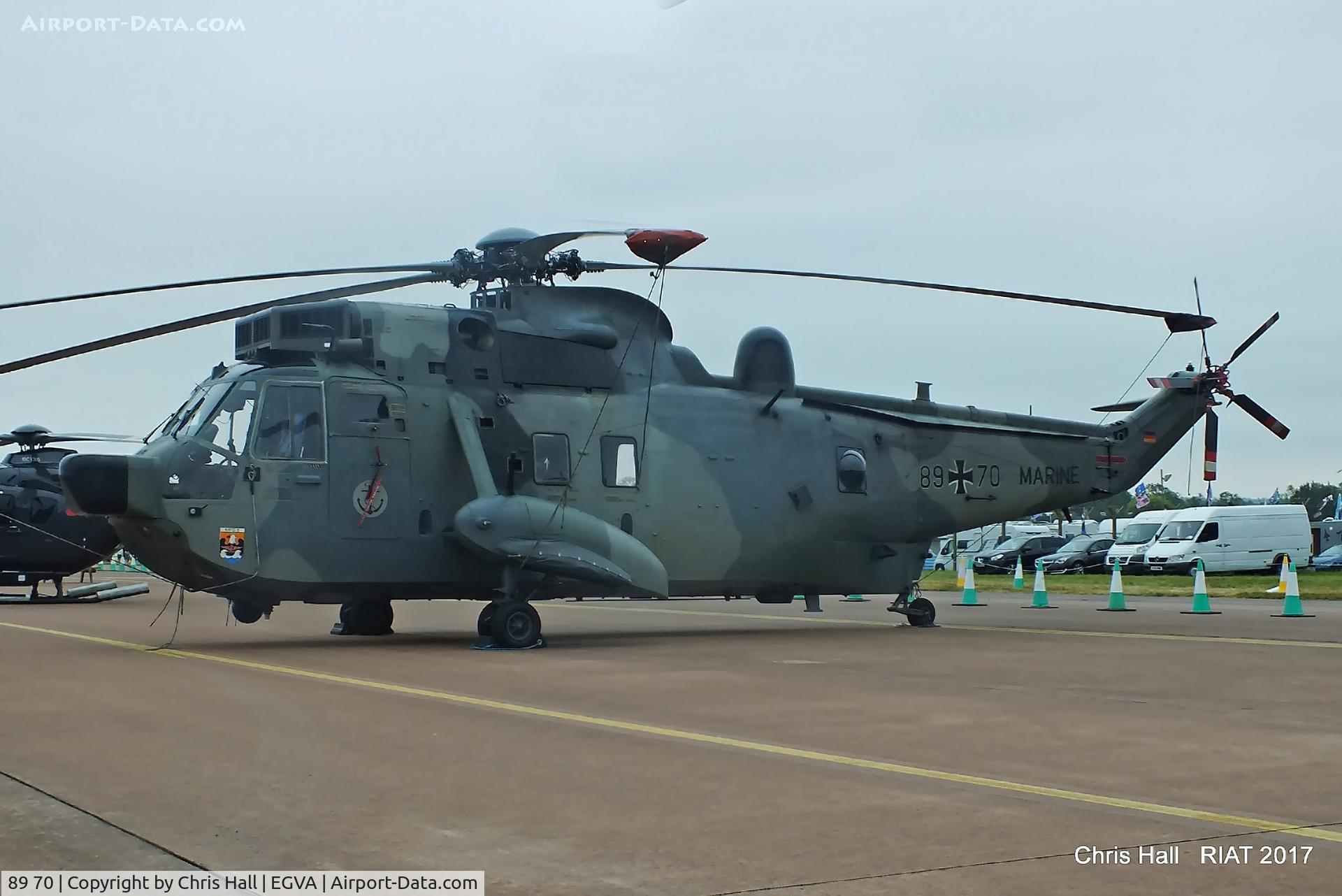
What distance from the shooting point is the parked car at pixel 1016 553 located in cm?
5131

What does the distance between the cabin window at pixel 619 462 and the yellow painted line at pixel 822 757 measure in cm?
517

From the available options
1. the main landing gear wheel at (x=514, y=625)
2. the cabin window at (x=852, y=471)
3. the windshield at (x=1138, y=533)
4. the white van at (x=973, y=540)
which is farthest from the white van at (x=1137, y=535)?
the main landing gear wheel at (x=514, y=625)

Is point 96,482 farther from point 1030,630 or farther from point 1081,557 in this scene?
point 1081,557

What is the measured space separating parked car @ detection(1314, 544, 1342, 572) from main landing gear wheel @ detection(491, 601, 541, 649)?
41.4 m

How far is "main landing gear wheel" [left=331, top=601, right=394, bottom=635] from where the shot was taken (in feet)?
56.6

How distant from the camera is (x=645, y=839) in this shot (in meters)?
5.47

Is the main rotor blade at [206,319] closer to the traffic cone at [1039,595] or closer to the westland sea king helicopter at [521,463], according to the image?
the westland sea king helicopter at [521,463]

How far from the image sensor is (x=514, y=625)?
1512 cm

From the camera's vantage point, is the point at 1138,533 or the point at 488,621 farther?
the point at 1138,533

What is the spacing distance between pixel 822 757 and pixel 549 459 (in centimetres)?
938

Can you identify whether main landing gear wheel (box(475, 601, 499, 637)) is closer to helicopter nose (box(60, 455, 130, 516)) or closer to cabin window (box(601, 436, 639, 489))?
cabin window (box(601, 436, 639, 489))

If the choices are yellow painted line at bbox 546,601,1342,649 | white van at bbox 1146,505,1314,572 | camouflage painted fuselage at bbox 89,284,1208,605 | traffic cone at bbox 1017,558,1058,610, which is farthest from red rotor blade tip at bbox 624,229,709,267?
white van at bbox 1146,505,1314,572

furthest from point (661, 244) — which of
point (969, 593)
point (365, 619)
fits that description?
point (969, 593)

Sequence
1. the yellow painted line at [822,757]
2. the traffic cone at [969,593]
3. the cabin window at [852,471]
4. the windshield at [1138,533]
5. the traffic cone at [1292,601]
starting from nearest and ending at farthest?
the yellow painted line at [822,757] < the cabin window at [852,471] < the traffic cone at [1292,601] < the traffic cone at [969,593] < the windshield at [1138,533]
